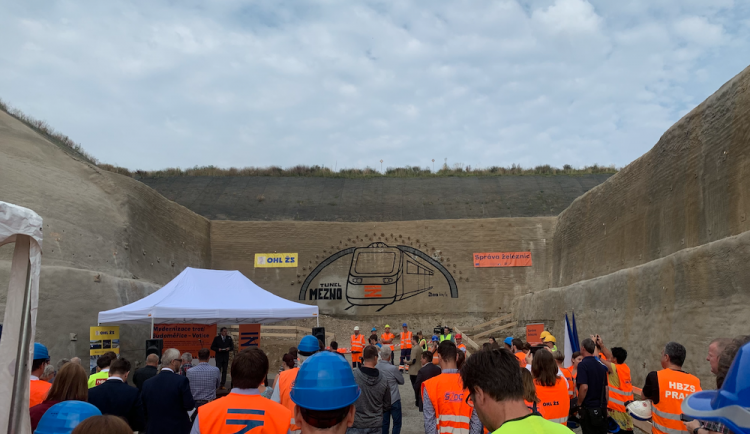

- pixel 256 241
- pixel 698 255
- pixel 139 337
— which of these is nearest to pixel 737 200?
pixel 698 255

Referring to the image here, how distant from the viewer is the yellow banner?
24250 millimetres

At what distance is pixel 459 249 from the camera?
24344 millimetres

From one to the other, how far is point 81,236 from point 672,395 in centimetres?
1488

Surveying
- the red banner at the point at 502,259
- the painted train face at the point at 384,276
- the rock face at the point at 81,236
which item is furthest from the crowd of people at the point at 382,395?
the red banner at the point at 502,259

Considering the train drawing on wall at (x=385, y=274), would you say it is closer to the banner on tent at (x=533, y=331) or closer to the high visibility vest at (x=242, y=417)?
the banner on tent at (x=533, y=331)

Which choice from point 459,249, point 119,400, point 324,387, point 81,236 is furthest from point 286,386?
point 459,249

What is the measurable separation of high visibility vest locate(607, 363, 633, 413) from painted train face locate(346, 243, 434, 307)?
18.5 m

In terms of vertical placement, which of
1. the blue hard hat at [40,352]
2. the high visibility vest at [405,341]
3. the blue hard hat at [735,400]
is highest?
the blue hard hat at [735,400]

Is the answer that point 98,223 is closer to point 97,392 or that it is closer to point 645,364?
point 97,392

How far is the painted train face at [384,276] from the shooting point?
78.2 feet

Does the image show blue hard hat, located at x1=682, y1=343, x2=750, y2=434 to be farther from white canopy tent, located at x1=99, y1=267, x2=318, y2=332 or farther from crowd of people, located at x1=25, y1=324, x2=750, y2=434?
white canopy tent, located at x1=99, y1=267, x2=318, y2=332

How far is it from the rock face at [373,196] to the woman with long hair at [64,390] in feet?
83.3

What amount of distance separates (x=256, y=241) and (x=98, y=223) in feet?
31.9

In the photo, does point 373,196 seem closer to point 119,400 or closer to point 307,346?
point 307,346
